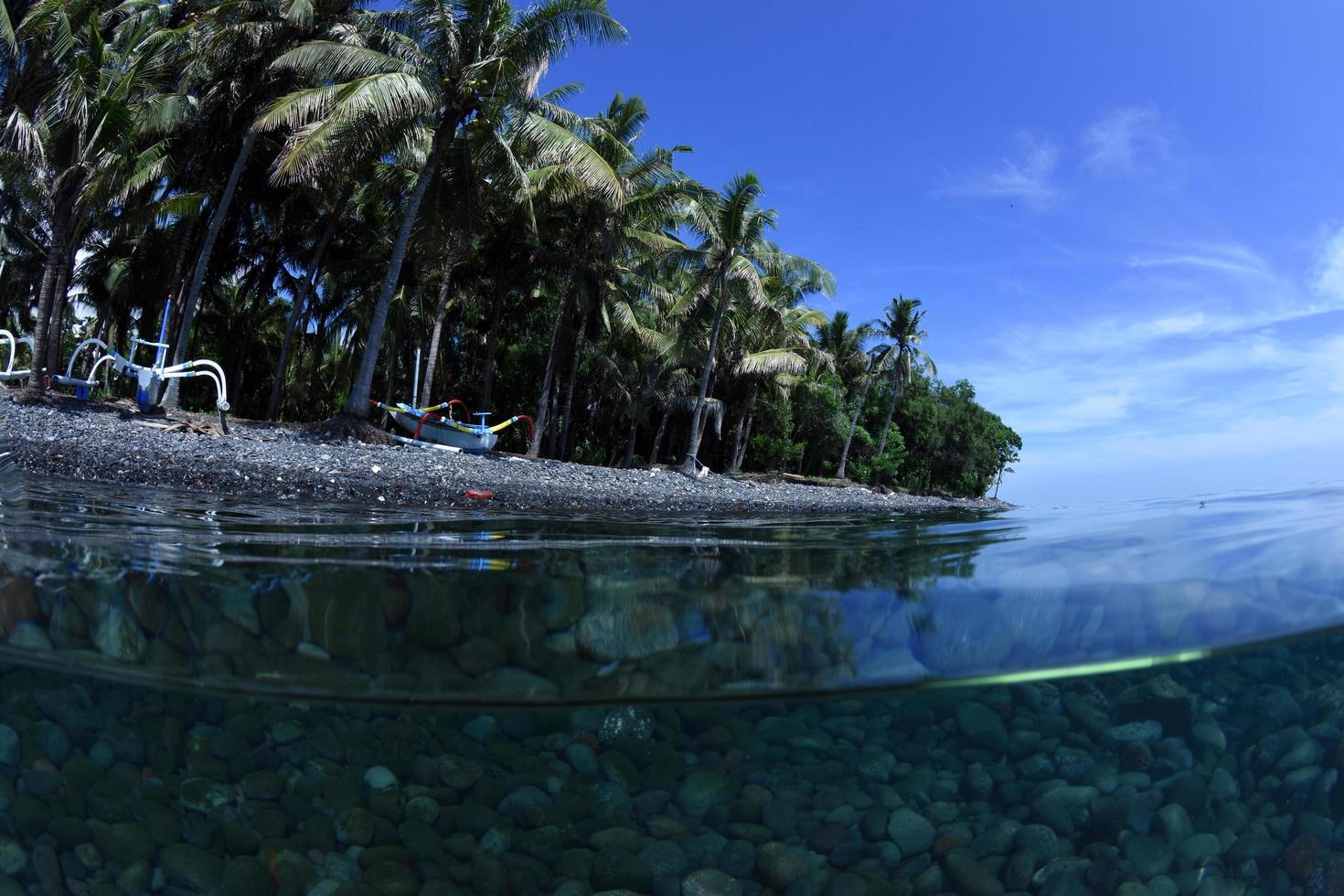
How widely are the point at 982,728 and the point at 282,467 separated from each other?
8.34 meters

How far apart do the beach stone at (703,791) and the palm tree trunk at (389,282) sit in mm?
12726

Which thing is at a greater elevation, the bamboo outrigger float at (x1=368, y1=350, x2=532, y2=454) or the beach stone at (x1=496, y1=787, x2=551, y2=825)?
the bamboo outrigger float at (x1=368, y1=350, x2=532, y2=454)

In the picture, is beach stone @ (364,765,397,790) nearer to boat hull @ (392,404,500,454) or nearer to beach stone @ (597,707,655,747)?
beach stone @ (597,707,655,747)

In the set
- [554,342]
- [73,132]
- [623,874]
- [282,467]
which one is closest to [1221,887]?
[623,874]

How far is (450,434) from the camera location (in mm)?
15797

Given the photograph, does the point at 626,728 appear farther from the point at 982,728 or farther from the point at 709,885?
the point at 982,728

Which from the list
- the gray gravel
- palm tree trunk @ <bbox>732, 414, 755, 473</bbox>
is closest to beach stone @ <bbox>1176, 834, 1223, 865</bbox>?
the gray gravel

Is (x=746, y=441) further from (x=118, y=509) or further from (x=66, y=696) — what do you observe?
(x=66, y=696)

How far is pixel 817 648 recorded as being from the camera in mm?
1595

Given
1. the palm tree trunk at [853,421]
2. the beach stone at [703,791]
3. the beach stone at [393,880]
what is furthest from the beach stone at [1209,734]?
the palm tree trunk at [853,421]

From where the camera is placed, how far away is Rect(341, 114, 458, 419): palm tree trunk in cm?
1322

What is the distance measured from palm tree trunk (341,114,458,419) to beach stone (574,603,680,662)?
40.6ft

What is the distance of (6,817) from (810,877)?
1937 millimetres

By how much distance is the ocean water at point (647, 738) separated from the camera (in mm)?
1479
